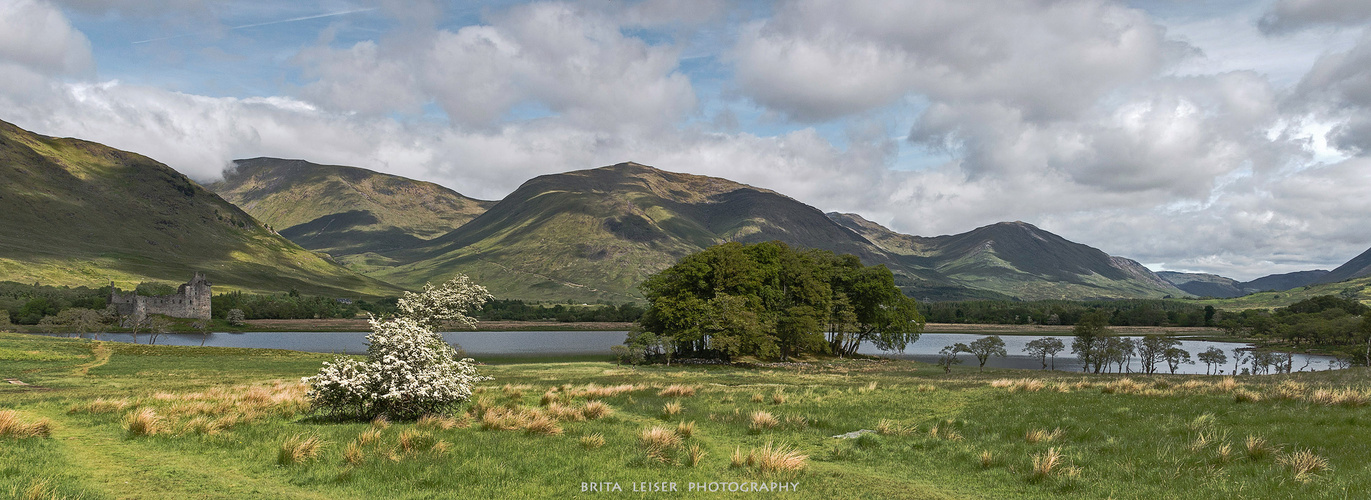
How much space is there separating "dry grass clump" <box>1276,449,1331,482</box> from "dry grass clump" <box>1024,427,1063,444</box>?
4481mm

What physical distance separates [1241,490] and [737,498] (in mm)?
9009

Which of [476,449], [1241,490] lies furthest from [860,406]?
[476,449]

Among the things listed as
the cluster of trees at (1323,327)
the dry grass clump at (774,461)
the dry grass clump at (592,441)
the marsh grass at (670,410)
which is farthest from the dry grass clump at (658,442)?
→ the cluster of trees at (1323,327)

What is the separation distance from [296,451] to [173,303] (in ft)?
Answer: 665

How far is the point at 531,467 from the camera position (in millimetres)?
13844

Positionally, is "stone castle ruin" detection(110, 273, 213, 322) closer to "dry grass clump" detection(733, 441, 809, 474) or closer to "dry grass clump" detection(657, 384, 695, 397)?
"dry grass clump" detection(657, 384, 695, 397)

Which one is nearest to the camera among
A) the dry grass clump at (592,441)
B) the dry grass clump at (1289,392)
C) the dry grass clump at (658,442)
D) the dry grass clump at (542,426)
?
the dry grass clump at (658,442)

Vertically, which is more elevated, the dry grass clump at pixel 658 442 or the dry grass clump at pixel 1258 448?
the dry grass clump at pixel 1258 448

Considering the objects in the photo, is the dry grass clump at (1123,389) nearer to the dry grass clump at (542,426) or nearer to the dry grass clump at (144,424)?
the dry grass clump at (542,426)

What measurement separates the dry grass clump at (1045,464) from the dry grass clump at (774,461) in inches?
184

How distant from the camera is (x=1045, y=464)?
44.5 ft

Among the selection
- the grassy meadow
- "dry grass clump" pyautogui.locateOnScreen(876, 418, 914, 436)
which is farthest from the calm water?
"dry grass clump" pyautogui.locateOnScreen(876, 418, 914, 436)

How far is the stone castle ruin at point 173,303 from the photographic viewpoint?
529 ft

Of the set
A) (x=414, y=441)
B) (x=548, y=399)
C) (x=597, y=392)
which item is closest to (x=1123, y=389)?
(x=597, y=392)
